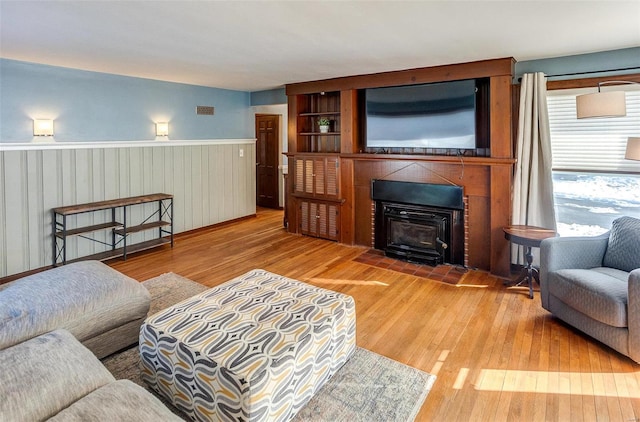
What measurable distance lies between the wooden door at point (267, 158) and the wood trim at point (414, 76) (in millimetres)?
2409

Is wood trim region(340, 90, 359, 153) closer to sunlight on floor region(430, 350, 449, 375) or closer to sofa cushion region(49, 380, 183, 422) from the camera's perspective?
sunlight on floor region(430, 350, 449, 375)

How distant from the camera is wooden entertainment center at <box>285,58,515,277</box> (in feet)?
13.7

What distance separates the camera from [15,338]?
2.18 m

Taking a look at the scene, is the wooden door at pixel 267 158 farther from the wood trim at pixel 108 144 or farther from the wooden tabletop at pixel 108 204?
the wooden tabletop at pixel 108 204

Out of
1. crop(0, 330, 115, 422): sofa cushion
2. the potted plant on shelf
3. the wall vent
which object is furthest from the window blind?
the wall vent

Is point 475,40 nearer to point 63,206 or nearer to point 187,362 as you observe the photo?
point 187,362

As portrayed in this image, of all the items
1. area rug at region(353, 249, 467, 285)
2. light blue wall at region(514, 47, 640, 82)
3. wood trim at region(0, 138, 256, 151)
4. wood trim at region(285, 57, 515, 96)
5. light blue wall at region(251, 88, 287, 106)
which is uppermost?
Result: light blue wall at region(251, 88, 287, 106)

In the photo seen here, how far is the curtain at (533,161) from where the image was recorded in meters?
4.01

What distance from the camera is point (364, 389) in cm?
233

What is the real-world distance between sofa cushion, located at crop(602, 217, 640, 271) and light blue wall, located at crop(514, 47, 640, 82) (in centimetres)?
157

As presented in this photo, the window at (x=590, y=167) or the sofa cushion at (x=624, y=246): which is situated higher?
the window at (x=590, y=167)

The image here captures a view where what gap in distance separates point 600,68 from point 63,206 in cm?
615

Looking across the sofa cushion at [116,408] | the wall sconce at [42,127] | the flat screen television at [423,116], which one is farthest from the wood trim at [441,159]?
the sofa cushion at [116,408]

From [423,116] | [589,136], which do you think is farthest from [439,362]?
[423,116]
